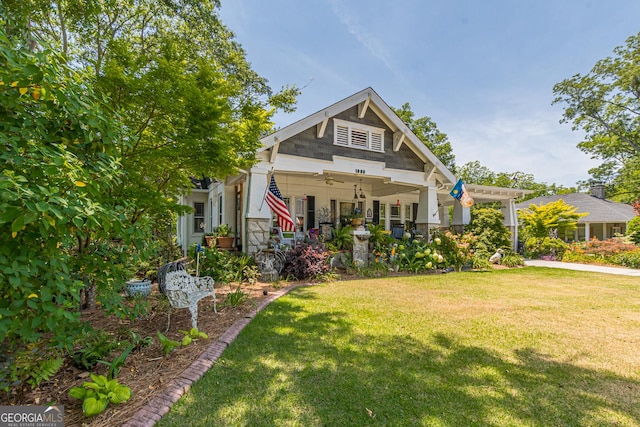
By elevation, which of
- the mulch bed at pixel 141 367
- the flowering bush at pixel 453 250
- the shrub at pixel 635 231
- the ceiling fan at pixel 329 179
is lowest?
the mulch bed at pixel 141 367

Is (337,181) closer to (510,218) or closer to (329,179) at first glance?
(329,179)

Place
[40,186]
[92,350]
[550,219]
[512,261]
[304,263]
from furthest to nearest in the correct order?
[550,219] → [512,261] → [304,263] → [92,350] → [40,186]

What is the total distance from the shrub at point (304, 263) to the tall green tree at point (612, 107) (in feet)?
86.2

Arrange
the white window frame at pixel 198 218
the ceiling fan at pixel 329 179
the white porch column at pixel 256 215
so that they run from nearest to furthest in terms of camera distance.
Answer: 1. the white porch column at pixel 256 215
2. the ceiling fan at pixel 329 179
3. the white window frame at pixel 198 218

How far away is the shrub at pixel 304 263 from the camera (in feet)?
26.7

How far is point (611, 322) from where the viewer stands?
481cm

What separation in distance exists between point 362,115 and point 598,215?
75.0 ft

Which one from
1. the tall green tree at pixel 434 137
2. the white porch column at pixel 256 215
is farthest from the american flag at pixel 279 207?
the tall green tree at pixel 434 137

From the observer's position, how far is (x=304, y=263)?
8.14 metres

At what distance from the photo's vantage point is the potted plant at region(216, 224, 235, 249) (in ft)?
33.0

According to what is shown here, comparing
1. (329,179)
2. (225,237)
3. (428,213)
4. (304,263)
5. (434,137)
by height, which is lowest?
(304,263)

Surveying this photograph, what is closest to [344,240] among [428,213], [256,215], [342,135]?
[256,215]

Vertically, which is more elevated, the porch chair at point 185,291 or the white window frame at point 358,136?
the white window frame at point 358,136

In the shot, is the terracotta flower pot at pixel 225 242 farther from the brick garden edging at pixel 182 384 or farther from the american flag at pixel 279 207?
the brick garden edging at pixel 182 384
